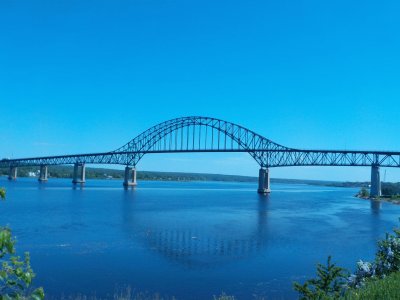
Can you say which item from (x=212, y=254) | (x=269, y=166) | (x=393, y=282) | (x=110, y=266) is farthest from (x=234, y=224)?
(x=269, y=166)

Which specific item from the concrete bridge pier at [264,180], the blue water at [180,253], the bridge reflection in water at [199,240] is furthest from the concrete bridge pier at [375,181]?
the bridge reflection in water at [199,240]

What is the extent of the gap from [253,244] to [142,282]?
11.5m

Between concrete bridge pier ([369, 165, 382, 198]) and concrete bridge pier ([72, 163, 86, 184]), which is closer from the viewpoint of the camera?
concrete bridge pier ([369, 165, 382, 198])

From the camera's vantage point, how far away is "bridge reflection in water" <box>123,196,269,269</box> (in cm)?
2188

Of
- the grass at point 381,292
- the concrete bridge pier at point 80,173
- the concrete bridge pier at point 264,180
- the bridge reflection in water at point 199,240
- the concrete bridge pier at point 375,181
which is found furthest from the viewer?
the concrete bridge pier at point 80,173

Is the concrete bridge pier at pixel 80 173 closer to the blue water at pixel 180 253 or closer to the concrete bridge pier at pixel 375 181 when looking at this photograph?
the concrete bridge pier at pixel 375 181

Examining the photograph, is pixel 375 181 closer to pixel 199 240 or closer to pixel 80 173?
pixel 199 240

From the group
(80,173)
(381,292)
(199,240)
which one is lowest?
(199,240)

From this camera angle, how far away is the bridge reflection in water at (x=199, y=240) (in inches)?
861

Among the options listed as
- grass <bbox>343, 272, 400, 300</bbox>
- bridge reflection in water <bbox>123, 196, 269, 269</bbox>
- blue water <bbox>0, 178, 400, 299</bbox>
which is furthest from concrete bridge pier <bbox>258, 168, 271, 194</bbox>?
grass <bbox>343, 272, 400, 300</bbox>

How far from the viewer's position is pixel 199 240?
2742 centimetres

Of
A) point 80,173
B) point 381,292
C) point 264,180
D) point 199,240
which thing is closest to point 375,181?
point 264,180

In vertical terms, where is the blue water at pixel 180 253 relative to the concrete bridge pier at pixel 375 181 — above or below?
below

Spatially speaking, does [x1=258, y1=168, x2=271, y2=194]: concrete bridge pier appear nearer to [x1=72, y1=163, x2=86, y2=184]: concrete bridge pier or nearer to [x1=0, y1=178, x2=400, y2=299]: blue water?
[x1=72, y1=163, x2=86, y2=184]: concrete bridge pier
